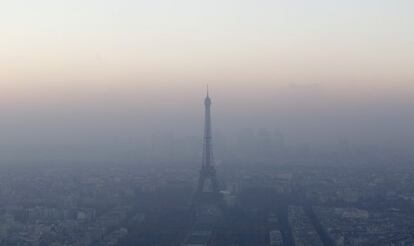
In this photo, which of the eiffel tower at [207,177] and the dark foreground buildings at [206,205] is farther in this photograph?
the eiffel tower at [207,177]

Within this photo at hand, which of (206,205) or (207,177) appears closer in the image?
(206,205)

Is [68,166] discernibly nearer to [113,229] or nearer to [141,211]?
[141,211]

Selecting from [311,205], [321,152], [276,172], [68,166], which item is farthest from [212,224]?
[321,152]

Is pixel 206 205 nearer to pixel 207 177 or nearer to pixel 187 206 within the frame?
pixel 187 206

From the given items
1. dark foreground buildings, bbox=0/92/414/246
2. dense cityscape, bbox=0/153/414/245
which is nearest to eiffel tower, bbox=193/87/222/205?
dark foreground buildings, bbox=0/92/414/246

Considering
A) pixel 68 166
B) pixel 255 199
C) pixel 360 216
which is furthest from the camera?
pixel 68 166

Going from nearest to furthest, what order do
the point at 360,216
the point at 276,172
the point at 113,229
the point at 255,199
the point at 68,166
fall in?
the point at 113,229, the point at 360,216, the point at 255,199, the point at 276,172, the point at 68,166

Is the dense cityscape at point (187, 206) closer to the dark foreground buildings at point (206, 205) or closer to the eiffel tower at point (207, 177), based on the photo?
the dark foreground buildings at point (206, 205)

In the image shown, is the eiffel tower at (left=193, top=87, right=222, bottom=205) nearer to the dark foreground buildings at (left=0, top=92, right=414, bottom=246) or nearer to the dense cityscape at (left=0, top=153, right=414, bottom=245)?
the dark foreground buildings at (left=0, top=92, right=414, bottom=246)

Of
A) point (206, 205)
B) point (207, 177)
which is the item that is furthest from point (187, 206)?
point (207, 177)

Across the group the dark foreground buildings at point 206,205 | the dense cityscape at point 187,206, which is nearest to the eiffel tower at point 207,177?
the dark foreground buildings at point 206,205

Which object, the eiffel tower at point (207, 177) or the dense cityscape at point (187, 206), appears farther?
the eiffel tower at point (207, 177)
